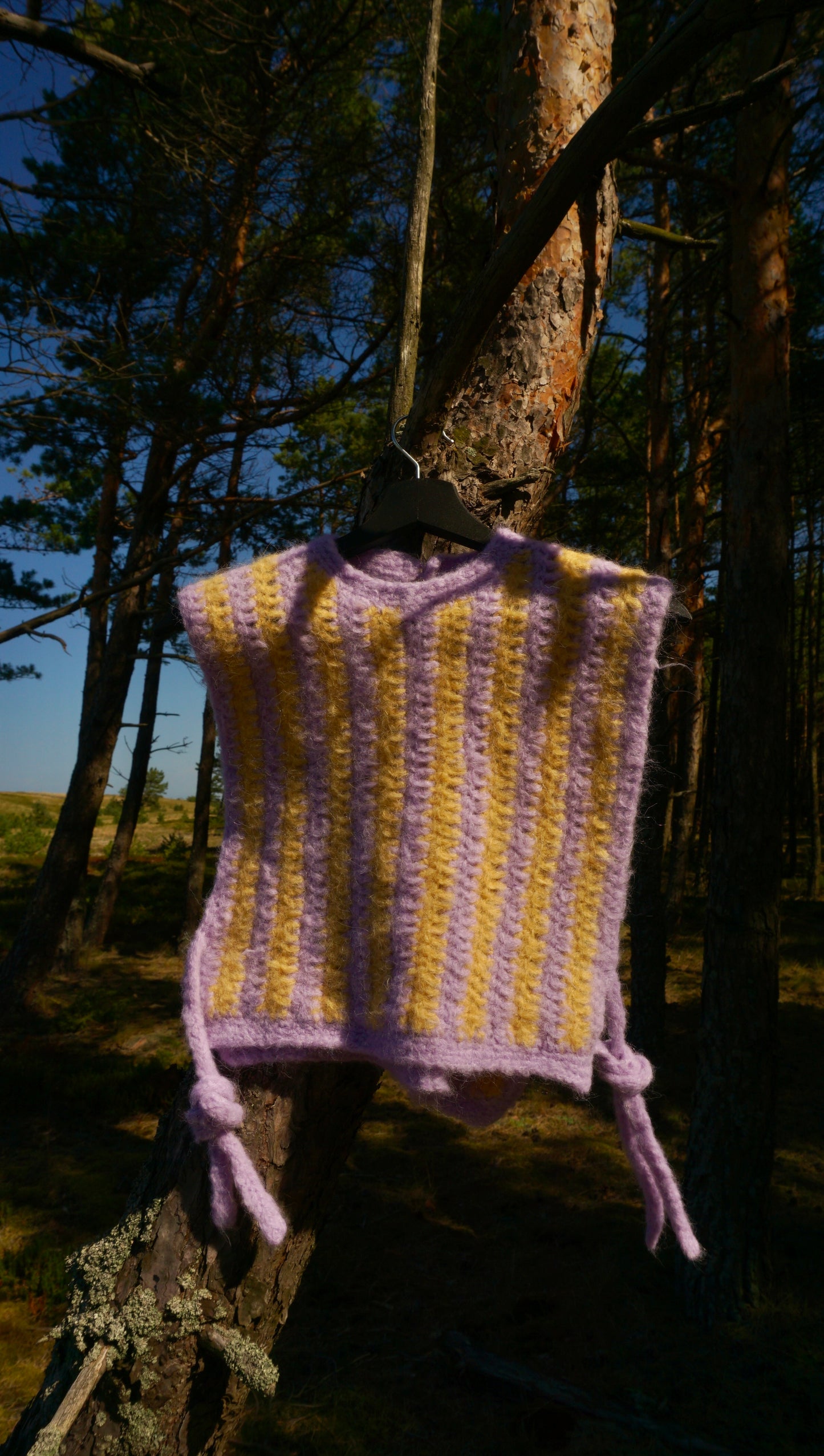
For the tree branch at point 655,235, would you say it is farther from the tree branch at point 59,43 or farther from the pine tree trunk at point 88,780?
the pine tree trunk at point 88,780

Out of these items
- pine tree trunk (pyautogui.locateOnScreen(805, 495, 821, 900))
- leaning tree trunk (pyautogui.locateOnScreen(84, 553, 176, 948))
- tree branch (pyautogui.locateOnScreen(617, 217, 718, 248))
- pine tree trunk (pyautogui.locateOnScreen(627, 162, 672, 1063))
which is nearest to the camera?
tree branch (pyautogui.locateOnScreen(617, 217, 718, 248))

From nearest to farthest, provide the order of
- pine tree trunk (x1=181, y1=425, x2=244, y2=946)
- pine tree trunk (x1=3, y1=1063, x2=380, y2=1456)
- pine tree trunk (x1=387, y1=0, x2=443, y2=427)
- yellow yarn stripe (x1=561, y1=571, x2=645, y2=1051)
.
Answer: yellow yarn stripe (x1=561, y1=571, x2=645, y2=1051) → pine tree trunk (x1=3, y1=1063, x2=380, y2=1456) → pine tree trunk (x1=387, y1=0, x2=443, y2=427) → pine tree trunk (x1=181, y1=425, x2=244, y2=946)

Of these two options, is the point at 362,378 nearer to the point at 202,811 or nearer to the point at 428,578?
the point at 202,811

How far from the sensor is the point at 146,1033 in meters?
8.21

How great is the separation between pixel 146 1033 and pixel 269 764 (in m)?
7.98

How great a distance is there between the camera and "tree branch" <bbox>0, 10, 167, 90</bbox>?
378 cm

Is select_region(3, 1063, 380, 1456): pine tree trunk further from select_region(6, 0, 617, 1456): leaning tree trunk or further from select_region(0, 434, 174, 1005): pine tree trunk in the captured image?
select_region(0, 434, 174, 1005): pine tree trunk

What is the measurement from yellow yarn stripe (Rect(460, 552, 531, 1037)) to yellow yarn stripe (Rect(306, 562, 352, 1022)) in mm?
209

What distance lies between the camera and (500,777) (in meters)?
1.26

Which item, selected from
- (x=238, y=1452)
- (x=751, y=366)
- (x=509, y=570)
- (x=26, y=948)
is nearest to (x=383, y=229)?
(x=751, y=366)

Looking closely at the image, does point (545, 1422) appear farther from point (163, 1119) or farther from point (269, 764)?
point (269, 764)

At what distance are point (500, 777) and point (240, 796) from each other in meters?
0.42

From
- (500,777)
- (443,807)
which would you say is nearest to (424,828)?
(443,807)

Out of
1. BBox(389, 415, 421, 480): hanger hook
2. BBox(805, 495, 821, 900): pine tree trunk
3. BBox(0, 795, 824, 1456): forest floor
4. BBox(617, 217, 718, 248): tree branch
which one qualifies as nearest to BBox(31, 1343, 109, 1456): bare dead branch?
BBox(389, 415, 421, 480): hanger hook
